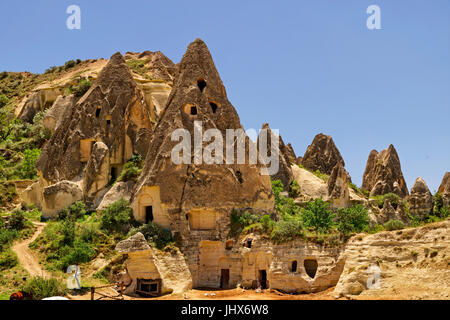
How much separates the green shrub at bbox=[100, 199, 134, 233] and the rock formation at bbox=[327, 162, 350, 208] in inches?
782

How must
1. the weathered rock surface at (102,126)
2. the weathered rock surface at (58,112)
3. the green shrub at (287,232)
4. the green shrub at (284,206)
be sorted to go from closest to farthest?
the green shrub at (287,232) → the green shrub at (284,206) → the weathered rock surface at (102,126) → the weathered rock surface at (58,112)

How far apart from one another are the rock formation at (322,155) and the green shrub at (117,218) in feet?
97.6

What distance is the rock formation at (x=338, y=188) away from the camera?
44625mm

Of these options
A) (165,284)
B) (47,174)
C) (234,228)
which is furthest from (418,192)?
(47,174)

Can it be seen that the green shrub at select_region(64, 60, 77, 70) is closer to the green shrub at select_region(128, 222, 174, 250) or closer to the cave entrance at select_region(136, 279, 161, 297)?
the green shrub at select_region(128, 222, 174, 250)

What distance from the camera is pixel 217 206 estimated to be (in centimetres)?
3036

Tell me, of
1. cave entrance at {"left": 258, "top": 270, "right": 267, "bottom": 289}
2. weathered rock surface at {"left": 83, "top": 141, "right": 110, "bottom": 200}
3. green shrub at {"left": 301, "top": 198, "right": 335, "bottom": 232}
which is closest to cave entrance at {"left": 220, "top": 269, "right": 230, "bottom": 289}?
cave entrance at {"left": 258, "top": 270, "right": 267, "bottom": 289}

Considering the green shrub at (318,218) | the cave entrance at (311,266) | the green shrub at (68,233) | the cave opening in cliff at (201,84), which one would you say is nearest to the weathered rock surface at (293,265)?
the cave entrance at (311,266)

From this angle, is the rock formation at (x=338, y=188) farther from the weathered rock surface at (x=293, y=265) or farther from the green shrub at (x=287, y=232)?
the green shrub at (x=287, y=232)

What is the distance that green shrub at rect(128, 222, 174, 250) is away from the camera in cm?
2880

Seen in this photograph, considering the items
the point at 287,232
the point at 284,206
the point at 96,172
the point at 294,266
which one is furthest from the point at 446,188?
the point at 96,172
